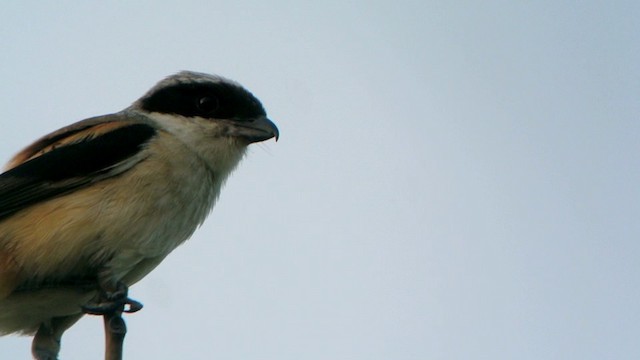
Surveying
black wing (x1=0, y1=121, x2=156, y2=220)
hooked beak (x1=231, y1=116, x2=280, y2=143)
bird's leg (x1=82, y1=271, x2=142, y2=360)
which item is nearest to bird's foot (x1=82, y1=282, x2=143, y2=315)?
bird's leg (x1=82, y1=271, x2=142, y2=360)

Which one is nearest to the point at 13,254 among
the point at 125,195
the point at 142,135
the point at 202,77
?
the point at 125,195

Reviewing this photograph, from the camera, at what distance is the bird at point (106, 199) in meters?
4.48

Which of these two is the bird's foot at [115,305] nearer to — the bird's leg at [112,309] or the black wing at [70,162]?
the bird's leg at [112,309]

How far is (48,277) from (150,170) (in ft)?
2.29

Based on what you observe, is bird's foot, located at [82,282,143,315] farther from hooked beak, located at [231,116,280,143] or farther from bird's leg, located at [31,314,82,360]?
hooked beak, located at [231,116,280,143]

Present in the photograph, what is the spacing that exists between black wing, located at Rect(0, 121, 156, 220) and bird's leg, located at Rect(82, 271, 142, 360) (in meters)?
0.55

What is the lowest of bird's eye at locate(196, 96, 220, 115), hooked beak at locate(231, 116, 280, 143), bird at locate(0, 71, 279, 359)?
bird at locate(0, 71, 279, 359)

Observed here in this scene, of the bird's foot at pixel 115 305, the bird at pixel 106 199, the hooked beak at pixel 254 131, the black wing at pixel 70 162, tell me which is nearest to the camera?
the bird's foot at pixel 115 305

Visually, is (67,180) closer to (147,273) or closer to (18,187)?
(18,187)

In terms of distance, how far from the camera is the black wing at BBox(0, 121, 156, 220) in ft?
15.5

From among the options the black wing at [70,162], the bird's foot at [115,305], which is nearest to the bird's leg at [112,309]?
the bird's foot at [115,305]

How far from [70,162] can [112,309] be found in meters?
1.09

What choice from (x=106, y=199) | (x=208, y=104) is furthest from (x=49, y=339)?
→ (x=208, y=104)

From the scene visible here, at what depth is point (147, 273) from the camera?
16.0 feet
